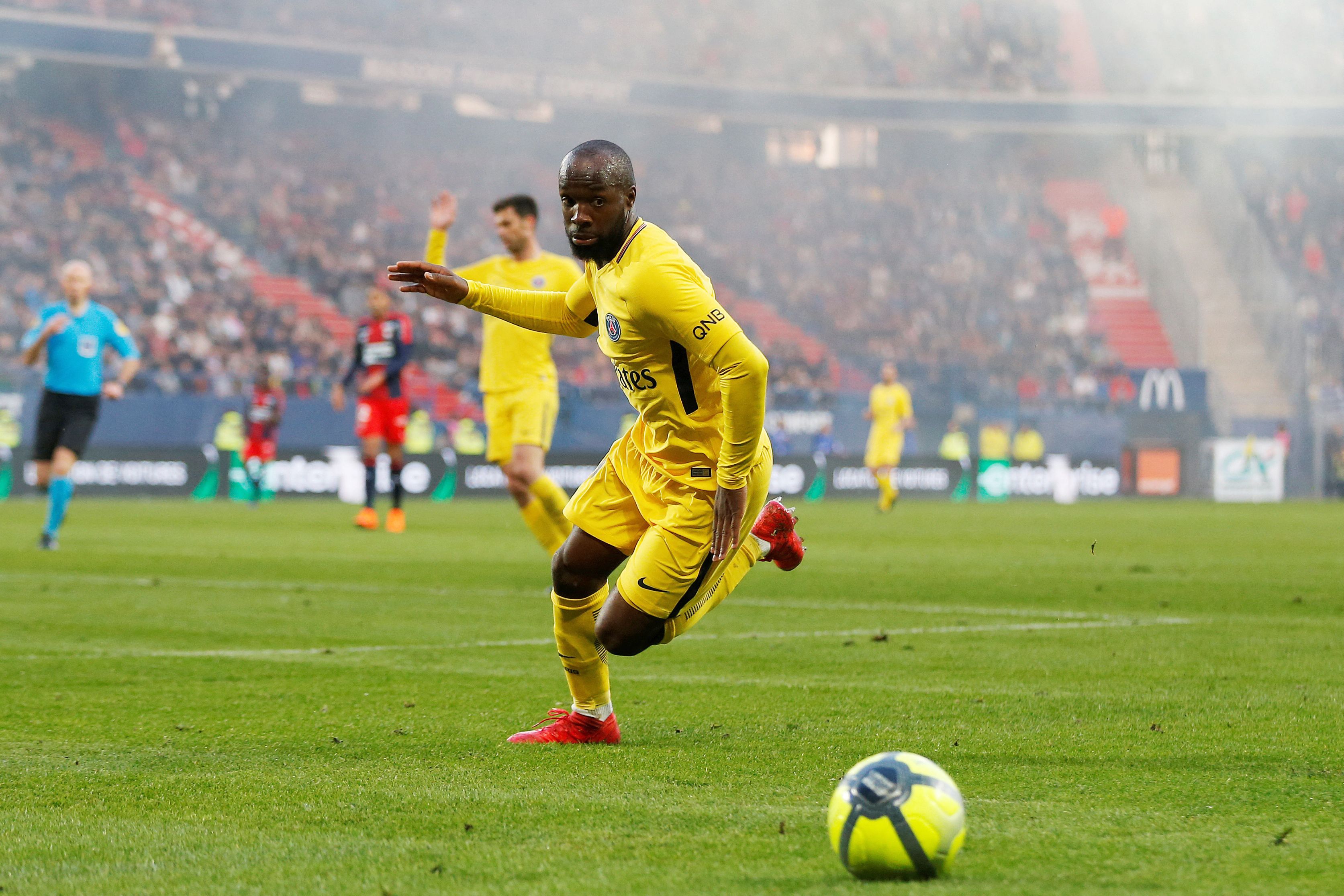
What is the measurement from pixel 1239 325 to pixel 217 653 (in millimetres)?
39012

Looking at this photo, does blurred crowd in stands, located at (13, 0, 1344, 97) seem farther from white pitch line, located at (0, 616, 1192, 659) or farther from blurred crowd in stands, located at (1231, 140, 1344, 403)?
white pitch line, located at (0, 616, 1192, 659)

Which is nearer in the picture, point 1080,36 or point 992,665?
point 992,665

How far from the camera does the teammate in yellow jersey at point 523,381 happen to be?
10.2 m

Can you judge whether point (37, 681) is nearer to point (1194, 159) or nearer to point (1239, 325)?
point (1239, 325)

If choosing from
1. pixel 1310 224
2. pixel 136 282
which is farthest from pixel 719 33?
pixel 136 282

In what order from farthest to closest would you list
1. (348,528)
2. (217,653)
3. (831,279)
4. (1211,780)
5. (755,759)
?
(831,279), (348,528), (217,653), (755,759), (1211,780)

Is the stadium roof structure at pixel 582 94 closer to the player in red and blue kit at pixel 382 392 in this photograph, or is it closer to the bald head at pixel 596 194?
the player in red and blue kit at pixel 382 392

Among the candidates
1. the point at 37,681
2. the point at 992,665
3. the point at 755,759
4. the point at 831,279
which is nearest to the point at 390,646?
the point at 37,681

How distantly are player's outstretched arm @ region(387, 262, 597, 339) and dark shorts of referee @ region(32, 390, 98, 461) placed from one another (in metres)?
8.46

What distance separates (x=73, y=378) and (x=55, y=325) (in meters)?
0.75

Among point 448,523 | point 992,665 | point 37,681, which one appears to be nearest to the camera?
point 37,681

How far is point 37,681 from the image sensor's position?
593 centimetres

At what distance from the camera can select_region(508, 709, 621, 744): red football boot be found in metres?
4.71

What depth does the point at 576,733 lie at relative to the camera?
4.72 m
